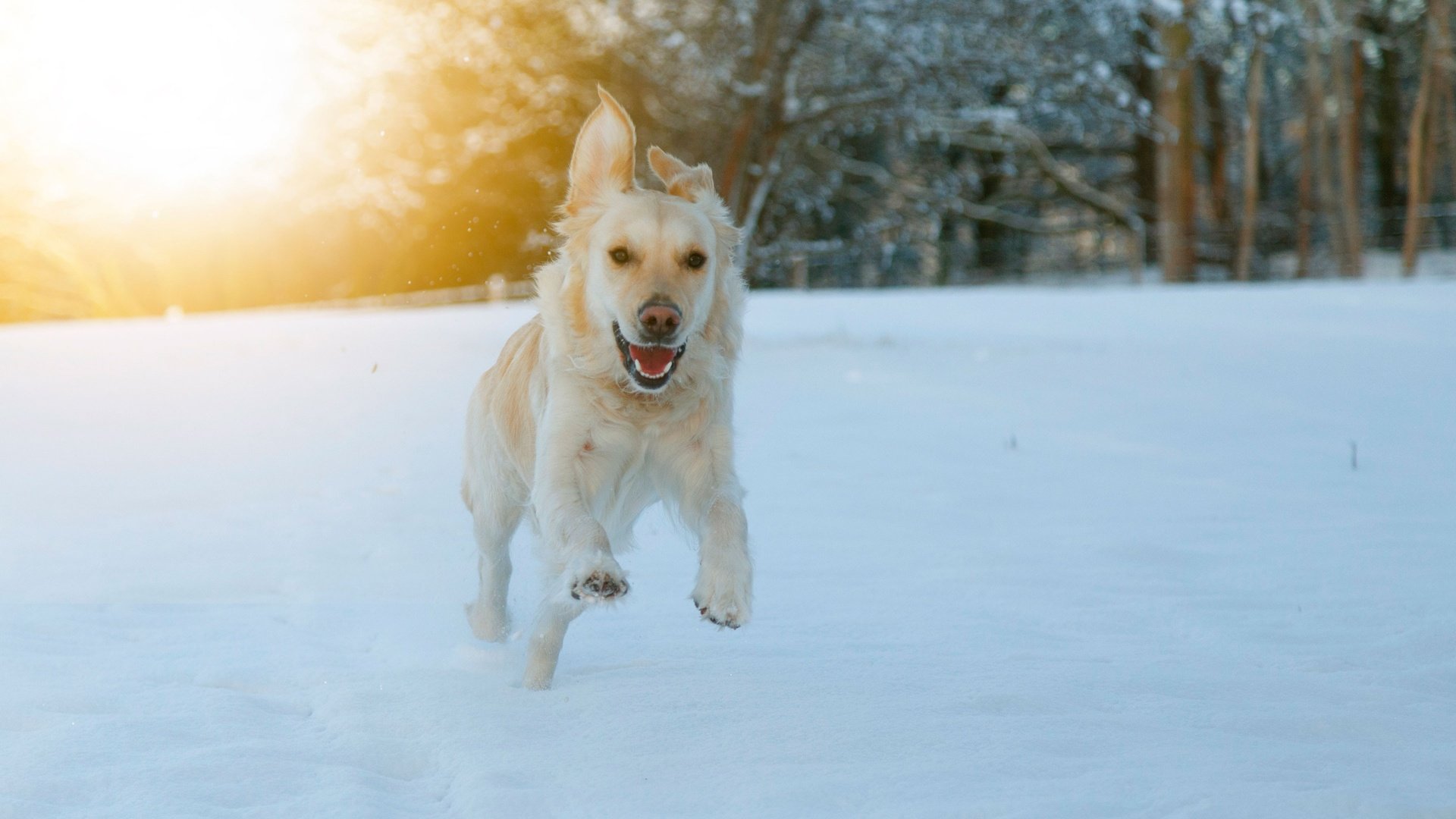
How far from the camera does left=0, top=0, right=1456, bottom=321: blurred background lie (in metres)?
15.8

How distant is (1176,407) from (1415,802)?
7687mm

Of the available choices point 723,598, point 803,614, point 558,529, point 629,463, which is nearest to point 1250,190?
point 803,614

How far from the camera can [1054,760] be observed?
3344 millimetres

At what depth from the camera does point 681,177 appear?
4633mm

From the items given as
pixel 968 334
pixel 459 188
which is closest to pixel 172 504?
pixel 968 334

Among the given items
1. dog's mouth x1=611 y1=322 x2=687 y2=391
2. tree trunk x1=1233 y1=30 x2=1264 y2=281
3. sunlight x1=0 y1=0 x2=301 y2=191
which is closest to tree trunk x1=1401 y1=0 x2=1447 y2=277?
tree trunk x1=1233 y1=30 x2=1264 y2=281

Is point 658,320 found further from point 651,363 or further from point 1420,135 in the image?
point 1420,135

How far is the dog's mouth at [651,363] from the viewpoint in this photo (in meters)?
4.11

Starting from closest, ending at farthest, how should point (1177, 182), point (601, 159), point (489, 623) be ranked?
point (601, 159)
point (489, 623)
point (1177, 182)

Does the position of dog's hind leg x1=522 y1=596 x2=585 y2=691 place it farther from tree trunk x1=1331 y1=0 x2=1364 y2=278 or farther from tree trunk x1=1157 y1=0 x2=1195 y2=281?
tree trunk x1=1331 y1=0 x2=1364 y2=278

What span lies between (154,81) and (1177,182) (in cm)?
1620

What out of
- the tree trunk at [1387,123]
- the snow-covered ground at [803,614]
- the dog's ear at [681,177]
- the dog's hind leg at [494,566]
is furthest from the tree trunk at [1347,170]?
the dog's hind leg at [494,566]

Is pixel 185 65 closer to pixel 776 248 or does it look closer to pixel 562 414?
pixel 776 248

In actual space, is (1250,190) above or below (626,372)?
above
